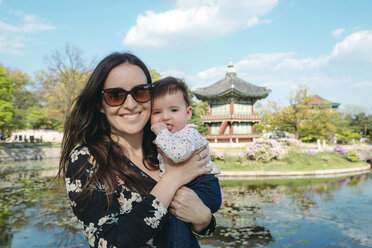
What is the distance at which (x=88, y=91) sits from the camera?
1.58 meters

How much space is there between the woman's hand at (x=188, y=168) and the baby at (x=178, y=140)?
4 centimetres

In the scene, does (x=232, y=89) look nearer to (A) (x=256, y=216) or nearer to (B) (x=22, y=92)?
(A) (x=256, y=216)

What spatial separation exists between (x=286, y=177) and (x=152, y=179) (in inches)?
584

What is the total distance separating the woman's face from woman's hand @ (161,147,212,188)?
0.87 feet

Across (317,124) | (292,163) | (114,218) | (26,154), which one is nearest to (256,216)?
(114,218)

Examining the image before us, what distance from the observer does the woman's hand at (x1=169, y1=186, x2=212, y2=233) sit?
55.2 inches

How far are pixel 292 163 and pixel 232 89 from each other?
10228mm

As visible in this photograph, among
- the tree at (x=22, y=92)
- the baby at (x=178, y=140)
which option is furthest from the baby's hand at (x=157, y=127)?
the tree at (x=22, y=92)

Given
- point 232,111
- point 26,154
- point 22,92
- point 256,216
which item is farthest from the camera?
point 22,92

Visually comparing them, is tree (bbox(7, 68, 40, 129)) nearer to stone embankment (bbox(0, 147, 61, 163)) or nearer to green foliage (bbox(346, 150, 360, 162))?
stone embankment (bbox(0, 147, 61, 163))

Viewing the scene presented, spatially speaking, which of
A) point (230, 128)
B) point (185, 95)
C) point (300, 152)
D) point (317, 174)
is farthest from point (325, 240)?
point (230, 128)

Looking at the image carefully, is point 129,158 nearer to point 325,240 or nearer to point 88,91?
point 88,91

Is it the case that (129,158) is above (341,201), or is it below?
above

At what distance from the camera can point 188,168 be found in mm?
1517
